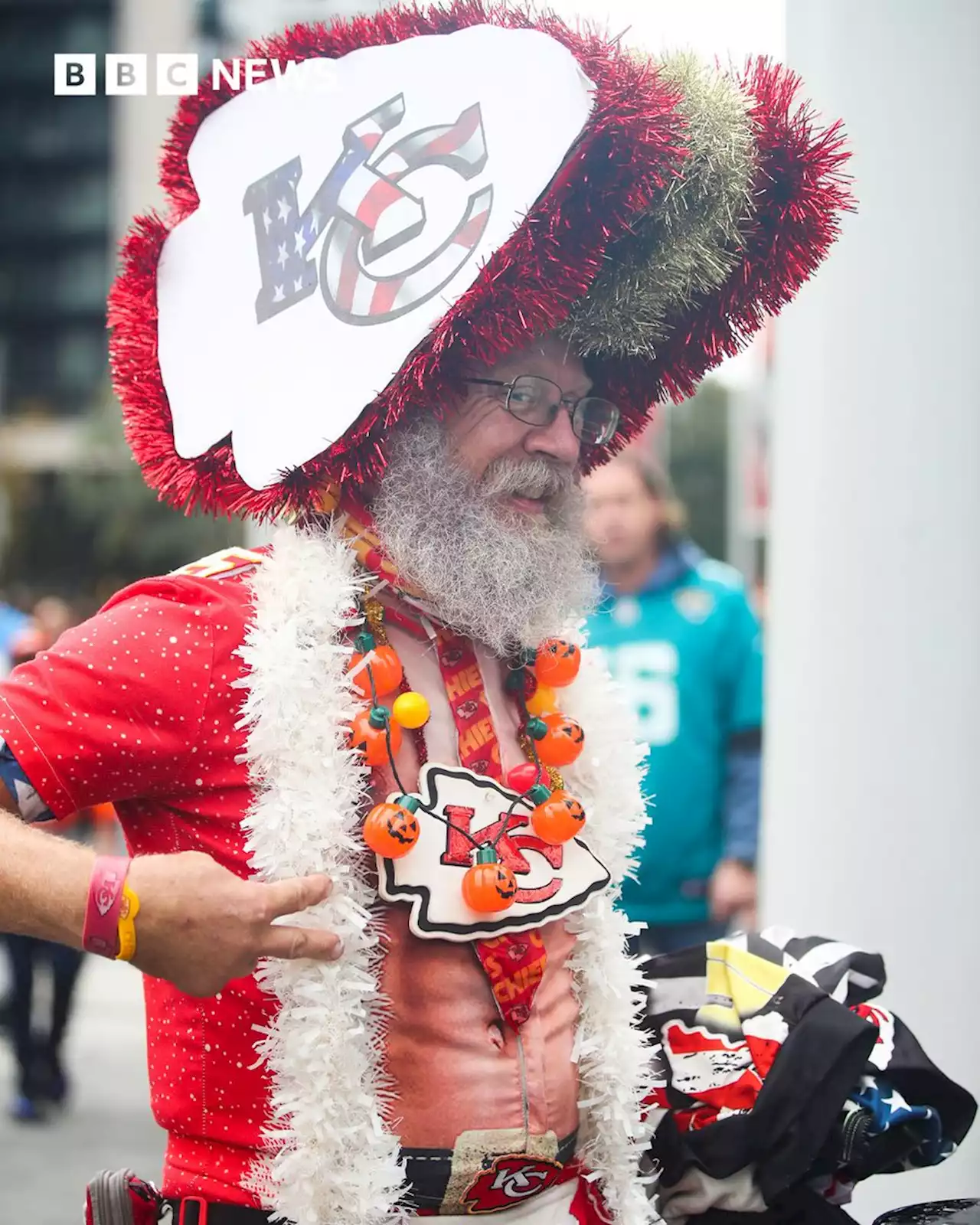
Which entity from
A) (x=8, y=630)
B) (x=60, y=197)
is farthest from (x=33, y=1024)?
(x=60, y=197)

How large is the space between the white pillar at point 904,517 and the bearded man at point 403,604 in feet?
2.82

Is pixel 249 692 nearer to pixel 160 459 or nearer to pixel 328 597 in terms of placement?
pixel 328 597

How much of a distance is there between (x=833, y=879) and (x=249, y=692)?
5.45 feet

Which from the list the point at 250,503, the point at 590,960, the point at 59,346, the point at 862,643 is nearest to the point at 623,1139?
the point at 590,960

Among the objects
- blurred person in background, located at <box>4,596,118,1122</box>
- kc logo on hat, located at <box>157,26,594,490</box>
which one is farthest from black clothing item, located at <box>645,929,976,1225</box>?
blurred person in background, located at <box>4,596,118,1122</box>

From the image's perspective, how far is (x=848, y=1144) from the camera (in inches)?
79.7

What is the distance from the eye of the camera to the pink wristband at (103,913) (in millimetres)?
1477

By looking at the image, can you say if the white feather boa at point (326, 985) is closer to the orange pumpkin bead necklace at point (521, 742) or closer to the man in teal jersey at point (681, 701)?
the orange pumpkin bead necklace at point (521, 742)

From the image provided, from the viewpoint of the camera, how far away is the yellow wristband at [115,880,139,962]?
1475 millimetres

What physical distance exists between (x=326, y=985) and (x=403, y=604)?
56 cm

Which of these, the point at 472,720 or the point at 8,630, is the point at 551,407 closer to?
the point at 472,720

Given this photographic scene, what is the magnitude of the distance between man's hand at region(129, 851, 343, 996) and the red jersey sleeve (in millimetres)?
193

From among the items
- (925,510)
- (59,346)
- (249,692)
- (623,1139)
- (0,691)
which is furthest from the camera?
(59,346)

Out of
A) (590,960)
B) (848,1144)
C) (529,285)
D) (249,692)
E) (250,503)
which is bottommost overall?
(848,1144)
